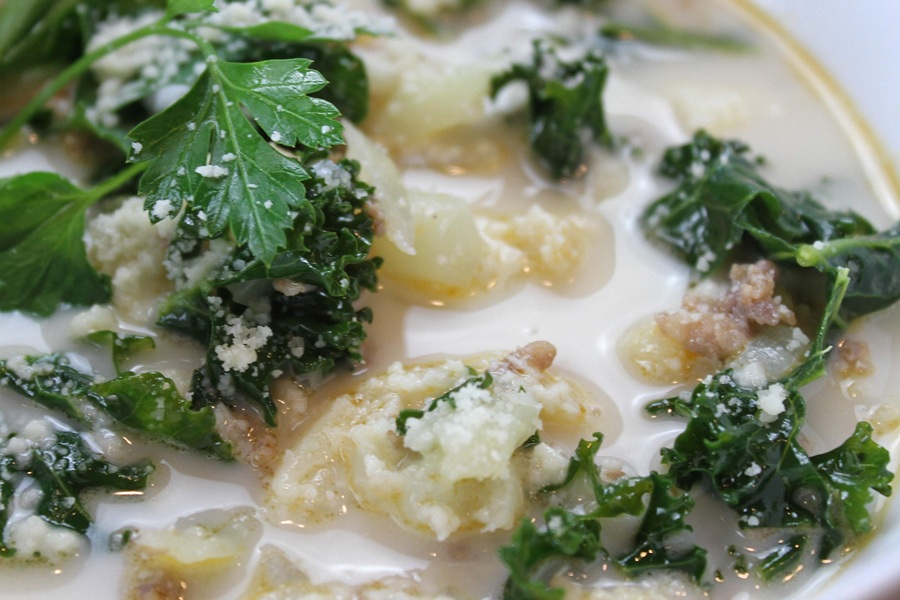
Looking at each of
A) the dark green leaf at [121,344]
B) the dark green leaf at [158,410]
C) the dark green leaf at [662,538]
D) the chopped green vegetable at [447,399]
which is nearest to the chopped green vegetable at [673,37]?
the chopped green vegetable at [447,399]

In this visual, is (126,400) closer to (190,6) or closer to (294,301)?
(294,301)

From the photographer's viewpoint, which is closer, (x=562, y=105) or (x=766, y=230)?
(x=766, y=230)

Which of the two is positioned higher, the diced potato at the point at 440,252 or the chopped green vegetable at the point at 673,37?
the chopped green vegetable at the point at 673,37

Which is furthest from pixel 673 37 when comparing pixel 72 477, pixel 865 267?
pixel 72 477

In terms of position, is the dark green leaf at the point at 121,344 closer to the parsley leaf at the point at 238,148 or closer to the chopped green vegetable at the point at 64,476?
the chopped green vegetable at the point at 64,476

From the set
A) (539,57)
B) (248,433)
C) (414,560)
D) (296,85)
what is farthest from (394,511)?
(539,57)

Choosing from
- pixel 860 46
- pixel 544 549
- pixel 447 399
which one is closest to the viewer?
pixel 544 549
